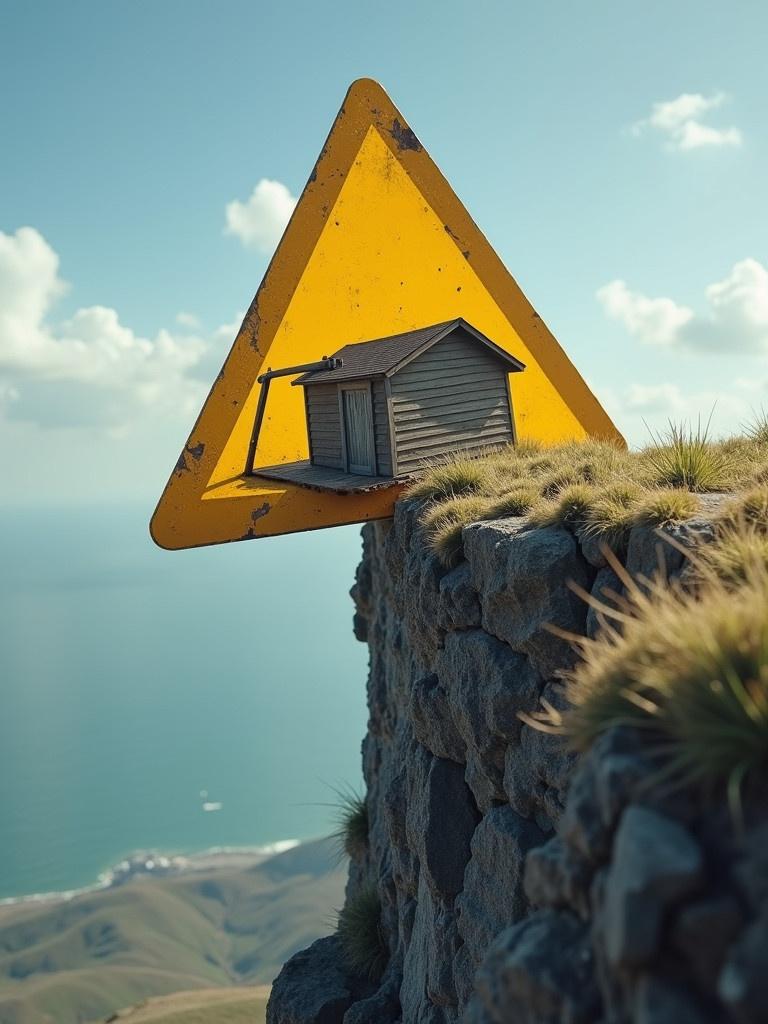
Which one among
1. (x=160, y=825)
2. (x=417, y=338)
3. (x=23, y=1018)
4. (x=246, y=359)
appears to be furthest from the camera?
(x=160, y=825)

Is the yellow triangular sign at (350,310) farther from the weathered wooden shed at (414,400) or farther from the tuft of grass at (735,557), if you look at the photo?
the tuft of grass at (735,557)

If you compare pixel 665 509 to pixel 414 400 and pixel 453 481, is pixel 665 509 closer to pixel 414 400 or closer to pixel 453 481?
pixel 453 481

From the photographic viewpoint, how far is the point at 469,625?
26.9ft

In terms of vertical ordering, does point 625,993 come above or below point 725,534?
below

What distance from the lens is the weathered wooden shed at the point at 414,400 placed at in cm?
1009

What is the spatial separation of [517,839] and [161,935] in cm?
13761

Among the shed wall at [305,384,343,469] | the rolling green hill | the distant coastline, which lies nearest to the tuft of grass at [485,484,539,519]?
the shed wall at [305,384,343,469]

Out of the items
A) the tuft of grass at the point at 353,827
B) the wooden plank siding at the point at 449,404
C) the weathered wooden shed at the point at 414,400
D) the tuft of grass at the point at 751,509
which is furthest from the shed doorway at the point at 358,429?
the tuft of grass at the point at 353,827

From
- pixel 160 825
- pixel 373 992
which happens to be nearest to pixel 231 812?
pixel 160 825

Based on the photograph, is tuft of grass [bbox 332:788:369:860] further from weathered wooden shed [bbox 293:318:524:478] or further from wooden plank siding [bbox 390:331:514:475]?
wooden plank siding [bbox 390:331:514:475]

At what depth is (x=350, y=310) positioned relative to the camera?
12680 mm

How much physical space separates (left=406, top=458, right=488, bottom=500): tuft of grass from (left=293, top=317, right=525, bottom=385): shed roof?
3.98ft

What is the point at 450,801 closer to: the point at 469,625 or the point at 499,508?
the point at 469,625

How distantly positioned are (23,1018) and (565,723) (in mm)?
102653
